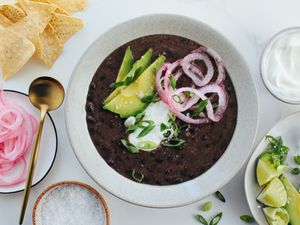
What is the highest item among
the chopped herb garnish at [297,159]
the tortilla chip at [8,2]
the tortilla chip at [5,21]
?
the tortilla chip at [8,2]

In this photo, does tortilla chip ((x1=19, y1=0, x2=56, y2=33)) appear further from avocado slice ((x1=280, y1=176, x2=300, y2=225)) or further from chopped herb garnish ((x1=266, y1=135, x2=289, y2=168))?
avocado slice ((x1=280, y1=176, x2=300, y2=225))

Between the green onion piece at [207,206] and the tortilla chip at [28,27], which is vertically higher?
the tortilla chip at [28,27]

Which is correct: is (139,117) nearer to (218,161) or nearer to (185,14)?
(218,161)

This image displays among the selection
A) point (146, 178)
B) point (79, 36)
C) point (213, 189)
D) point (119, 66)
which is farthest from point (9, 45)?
point (213, 189)

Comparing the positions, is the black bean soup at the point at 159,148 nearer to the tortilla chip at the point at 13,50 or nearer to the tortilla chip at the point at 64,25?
the tortilla chip at the point at 64,25

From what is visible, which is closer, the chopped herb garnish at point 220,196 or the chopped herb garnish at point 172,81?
the chopped herb garnish at point 172,81

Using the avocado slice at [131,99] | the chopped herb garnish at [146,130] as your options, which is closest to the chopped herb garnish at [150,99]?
the avocado slice at [131,99]

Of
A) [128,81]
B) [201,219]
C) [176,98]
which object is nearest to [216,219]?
[201,219]
